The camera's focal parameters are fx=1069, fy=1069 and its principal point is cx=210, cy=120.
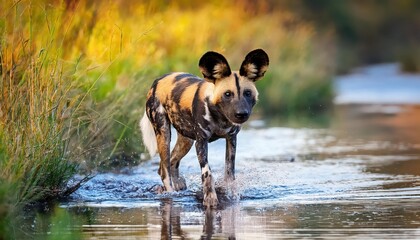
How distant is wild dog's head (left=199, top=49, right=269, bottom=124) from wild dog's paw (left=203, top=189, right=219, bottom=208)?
630 millimetres

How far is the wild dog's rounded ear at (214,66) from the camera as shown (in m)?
7.87

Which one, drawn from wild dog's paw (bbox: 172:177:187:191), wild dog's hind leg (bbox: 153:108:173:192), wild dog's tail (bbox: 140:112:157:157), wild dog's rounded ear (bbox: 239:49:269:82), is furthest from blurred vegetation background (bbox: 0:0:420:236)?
wild dog's rounded ear (bbox: 239:49:269:82)

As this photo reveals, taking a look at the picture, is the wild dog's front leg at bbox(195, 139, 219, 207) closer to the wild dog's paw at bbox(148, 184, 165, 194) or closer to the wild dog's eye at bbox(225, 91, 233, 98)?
the wild dog's eye at bbox(225, 91, 233, 98)

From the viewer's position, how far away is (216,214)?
24.6ft

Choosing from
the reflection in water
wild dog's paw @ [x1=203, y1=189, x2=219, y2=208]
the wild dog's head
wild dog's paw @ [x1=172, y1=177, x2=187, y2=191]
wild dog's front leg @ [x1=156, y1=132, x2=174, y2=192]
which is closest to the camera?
the reflection in water

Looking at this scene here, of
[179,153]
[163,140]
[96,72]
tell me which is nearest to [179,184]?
[179,153]

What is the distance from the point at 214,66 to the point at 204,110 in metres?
0.41

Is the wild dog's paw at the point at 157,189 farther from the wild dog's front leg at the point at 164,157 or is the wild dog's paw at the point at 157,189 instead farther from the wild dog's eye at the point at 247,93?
the wild dog's eye at the point at 247,93

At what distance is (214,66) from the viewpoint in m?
7.93

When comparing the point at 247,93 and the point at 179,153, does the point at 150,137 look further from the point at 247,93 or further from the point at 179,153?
the point at 247,93

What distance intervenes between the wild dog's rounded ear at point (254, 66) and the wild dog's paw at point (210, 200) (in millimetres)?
929

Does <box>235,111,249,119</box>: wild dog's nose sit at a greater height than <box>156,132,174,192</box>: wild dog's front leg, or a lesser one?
greater

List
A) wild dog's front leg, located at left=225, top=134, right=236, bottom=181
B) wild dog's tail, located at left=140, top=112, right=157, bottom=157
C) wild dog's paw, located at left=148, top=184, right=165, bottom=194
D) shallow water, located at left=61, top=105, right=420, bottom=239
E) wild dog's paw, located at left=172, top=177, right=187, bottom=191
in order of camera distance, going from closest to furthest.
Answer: shallow water, located at left=61, top=105, right=420, bottom=239 → wild dog's front leg, located at left=225, top=134, right=236, bottom=181 → wild dog's paw, located at left=148, top=184, right=165, bottom=194 → wild dog's paw, located at left=172, top=177, right=187, bottom=191 → wild dog's tail, located at left=140, top=112, right=157, bottom=157

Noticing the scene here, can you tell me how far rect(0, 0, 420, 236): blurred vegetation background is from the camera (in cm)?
751
